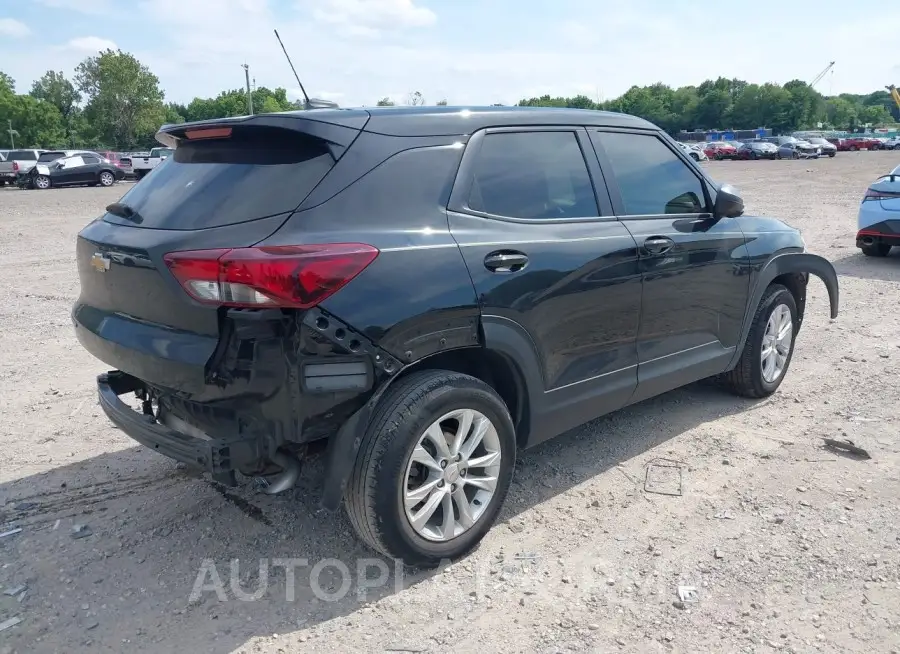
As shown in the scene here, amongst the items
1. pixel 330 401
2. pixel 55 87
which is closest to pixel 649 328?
pixel 330 401

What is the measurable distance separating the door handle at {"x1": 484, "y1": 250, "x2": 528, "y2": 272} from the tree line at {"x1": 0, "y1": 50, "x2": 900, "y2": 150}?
60429 millimetres

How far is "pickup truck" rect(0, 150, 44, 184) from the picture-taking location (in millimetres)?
31078

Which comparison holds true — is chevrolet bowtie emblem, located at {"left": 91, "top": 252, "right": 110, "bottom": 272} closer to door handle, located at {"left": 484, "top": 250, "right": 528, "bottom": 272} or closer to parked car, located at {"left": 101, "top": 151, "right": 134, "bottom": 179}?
door handle, located at {"left": 484, "top": 250, "right": 528, "bottom": 272}

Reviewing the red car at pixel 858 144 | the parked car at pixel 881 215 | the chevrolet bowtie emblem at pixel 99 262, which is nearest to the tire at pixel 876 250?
the parked car at pixel 881 215

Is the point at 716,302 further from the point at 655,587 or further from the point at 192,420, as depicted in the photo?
the point at 192,420

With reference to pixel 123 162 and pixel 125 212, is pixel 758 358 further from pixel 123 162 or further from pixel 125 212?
pixel 123 162

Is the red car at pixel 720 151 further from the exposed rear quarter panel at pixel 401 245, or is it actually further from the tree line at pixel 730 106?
the exposed rear quarter panel at pixel 401 245

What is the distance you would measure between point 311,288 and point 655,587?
1.83 metres

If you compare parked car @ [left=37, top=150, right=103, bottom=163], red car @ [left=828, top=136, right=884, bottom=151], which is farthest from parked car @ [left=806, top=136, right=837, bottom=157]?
parked car @ [left=37, top=150, right=103, bottom=163]

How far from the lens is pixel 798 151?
178 ft

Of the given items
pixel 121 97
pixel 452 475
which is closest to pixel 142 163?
pixel 452 475

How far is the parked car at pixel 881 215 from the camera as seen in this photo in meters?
10.2

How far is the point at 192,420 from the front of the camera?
3062 millimetres

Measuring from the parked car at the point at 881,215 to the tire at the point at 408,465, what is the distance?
9.11 metres
